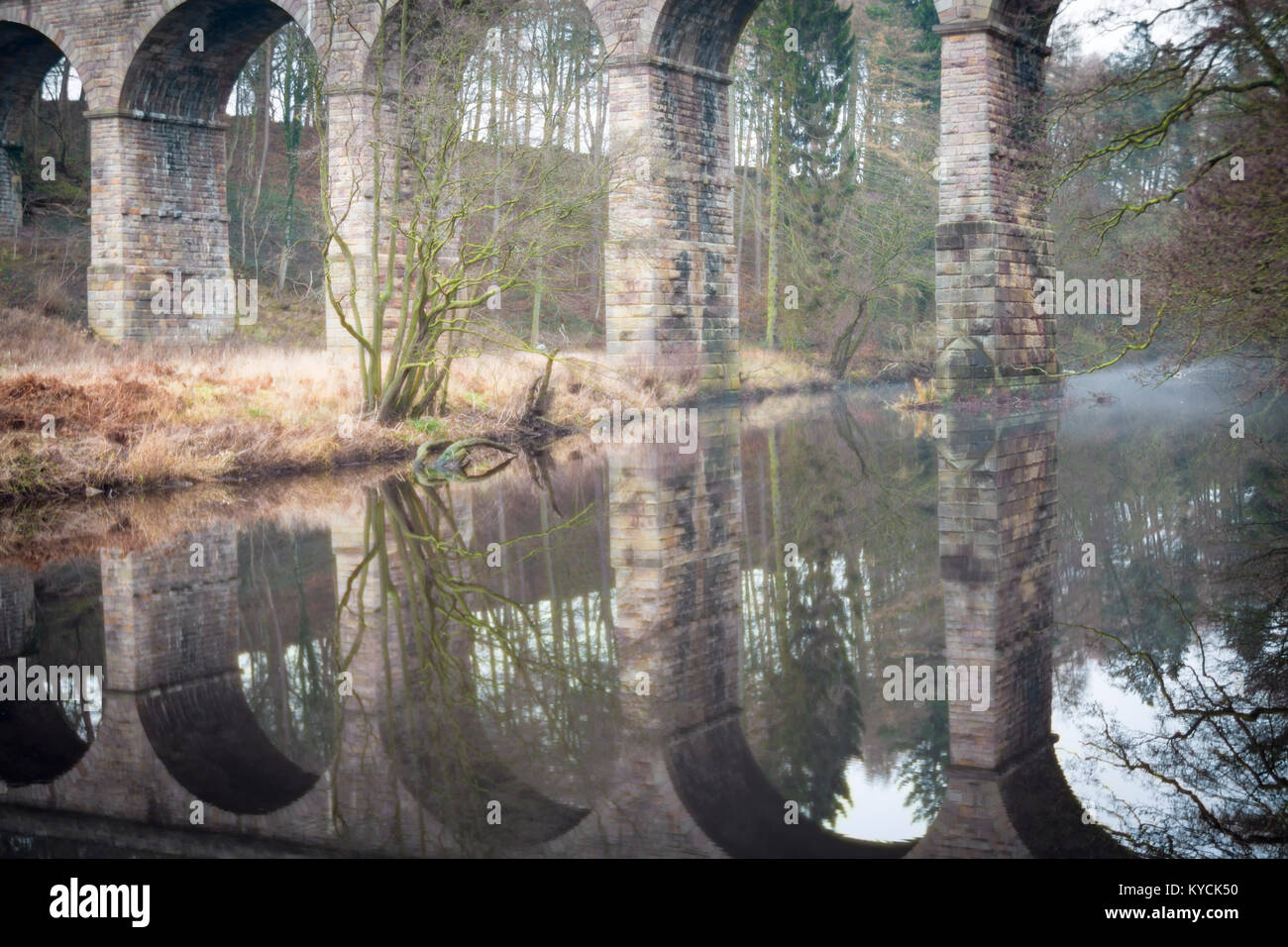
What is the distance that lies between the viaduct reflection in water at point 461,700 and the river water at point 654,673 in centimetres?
2

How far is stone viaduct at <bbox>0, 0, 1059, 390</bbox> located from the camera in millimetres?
16984

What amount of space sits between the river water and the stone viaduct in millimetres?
5263

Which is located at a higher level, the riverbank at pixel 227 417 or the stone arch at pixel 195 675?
the riverbank at pixel 227 417

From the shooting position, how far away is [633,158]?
18.5 meters

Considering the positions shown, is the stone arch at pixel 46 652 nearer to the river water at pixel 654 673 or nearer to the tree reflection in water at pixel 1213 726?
the river water at pixel 654 673

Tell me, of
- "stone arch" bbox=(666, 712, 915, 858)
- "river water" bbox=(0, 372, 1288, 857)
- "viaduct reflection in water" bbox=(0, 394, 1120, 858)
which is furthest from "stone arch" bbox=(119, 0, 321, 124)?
"stone arch" bbox=(666, 712, 915, 858)

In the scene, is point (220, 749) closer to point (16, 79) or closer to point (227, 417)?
point (227, 417)

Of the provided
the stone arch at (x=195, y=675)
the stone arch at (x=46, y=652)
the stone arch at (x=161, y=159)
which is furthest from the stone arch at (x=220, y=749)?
the stone arch at (x=161, y=159)

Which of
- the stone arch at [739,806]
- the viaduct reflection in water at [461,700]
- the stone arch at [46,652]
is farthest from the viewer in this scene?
the stone arch at [46,652]

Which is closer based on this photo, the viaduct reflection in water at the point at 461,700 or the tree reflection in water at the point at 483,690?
the viaduct reflection in water at the point at 461,700

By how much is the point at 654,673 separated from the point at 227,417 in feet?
29.7

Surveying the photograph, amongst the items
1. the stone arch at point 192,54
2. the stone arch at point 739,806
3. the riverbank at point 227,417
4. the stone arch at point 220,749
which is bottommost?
the stone arch at point 220,749

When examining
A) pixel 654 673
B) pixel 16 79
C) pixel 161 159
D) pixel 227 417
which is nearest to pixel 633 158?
pixel 227 417

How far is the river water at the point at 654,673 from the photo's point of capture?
3.74m
